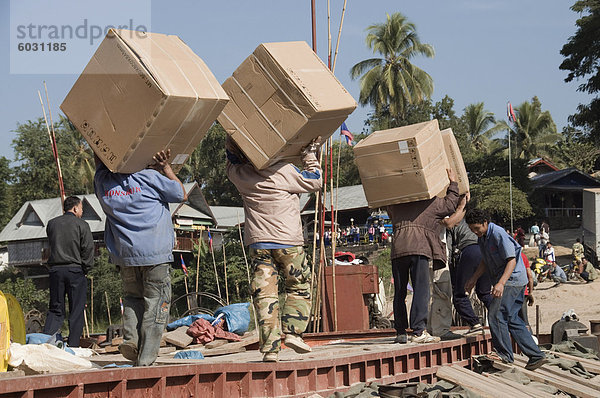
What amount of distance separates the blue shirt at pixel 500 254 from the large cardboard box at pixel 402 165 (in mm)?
627

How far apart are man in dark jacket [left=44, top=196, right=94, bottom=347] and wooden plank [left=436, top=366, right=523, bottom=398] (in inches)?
131

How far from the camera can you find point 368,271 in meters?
9.59

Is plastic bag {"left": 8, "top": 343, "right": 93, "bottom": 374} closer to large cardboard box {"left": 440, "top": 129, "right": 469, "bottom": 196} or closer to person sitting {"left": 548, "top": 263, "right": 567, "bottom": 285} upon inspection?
large cardboard box {"left": 440, "top": 129, "right": 469, "bottom": 196}

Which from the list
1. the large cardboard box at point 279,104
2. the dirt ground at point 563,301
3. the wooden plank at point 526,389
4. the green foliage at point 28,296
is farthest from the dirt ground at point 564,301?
the green foliage at point 28,296

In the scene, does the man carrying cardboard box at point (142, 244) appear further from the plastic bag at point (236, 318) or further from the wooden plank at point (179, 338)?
the plastic bag at point (236, 318)

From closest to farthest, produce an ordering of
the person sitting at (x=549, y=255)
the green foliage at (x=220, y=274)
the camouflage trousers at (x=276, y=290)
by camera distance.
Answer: the camouflage trousers at (x=276, y=290) → the person sitting at (x=549, y=255) → the green foliage at (x=220, y=274)

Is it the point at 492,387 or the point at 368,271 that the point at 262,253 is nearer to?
the point at 492,387

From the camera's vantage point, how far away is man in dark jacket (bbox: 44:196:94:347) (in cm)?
759

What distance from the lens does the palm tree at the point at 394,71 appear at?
49438 mm

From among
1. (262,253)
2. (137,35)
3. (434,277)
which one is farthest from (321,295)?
(137,35)

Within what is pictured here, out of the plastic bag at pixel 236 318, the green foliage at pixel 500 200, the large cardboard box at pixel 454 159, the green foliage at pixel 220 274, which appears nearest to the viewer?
the plastic bag at pixel 236 318

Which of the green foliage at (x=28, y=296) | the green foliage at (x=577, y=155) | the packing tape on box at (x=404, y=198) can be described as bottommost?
the green foliage at (x=28, y=296)

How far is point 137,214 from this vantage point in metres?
5.11

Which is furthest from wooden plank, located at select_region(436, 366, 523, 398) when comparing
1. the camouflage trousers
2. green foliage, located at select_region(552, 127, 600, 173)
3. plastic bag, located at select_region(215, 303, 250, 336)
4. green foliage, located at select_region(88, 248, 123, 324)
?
green foliage, located at select_region(552, 127, 600, 173)
